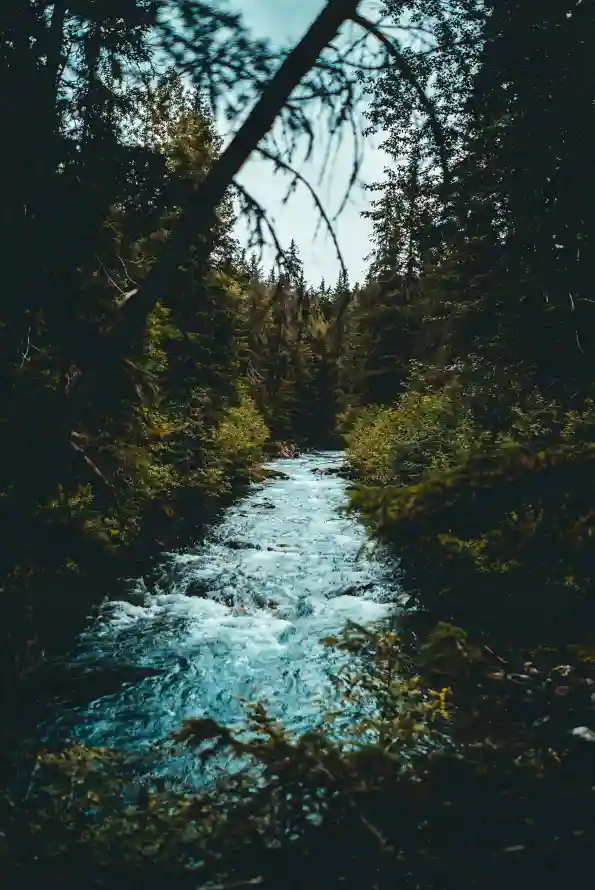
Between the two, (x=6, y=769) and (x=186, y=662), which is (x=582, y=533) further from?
(x=186, y=662)

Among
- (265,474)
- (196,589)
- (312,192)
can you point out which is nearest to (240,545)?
(196,589)

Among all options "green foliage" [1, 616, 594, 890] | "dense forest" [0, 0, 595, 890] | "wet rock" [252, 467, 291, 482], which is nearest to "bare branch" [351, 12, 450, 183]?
"dense forest" [0, 0, 595, 890]

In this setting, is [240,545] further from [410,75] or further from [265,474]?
[265,474]

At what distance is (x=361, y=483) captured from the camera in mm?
7176

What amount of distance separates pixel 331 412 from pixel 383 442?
3858cm

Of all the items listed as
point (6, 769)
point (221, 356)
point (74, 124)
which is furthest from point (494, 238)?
point (221, 356)

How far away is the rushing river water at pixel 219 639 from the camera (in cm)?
736

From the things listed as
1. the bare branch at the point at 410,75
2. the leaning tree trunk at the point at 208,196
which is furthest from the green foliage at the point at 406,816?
the bare branch at the point at 410,75

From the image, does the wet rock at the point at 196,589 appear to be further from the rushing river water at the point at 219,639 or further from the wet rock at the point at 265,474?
the wet rock at the point at 265,474

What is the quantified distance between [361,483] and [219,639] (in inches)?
163

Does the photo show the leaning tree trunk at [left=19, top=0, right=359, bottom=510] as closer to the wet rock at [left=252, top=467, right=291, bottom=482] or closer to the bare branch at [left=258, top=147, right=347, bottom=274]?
the bare branch at [left=258, top=147, right=347, bottom=274]

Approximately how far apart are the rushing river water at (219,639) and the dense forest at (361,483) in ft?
2.38

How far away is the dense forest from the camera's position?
2.62 meters

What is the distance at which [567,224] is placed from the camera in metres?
9.54
